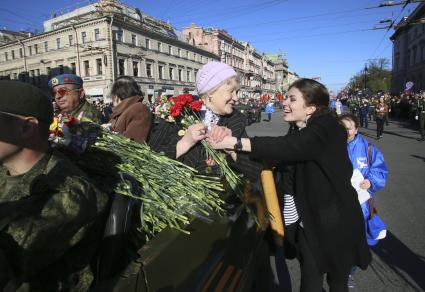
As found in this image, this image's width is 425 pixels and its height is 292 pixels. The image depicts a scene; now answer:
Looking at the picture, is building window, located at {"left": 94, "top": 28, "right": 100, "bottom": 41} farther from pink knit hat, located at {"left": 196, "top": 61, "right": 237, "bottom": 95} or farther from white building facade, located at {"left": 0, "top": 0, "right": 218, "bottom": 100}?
pink knit hat, located at {"left": 196, "top": 61, "right": 237, "bottom": 95}

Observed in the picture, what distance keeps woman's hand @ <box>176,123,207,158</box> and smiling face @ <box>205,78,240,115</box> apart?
1.03ft

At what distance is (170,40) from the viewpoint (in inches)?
2030

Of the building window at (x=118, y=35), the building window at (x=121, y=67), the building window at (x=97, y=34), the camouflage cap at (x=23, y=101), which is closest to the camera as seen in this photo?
the camouflage cap at (x=23, y=101)

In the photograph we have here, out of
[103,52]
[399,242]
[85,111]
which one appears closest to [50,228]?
[85,111]

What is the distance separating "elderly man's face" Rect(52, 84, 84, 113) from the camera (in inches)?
129

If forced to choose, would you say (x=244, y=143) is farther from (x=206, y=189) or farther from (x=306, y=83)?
(x=306, y=83)

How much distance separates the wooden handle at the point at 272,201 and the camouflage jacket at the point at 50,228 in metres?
1.57

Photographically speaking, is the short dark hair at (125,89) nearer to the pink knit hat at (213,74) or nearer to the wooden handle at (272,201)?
the pink knit hat at (213,74)

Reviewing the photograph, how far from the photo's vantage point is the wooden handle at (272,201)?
8.39 feet

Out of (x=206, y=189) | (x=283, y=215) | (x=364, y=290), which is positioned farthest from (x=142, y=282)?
(x=364, y=290)

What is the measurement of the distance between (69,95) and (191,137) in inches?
72.9

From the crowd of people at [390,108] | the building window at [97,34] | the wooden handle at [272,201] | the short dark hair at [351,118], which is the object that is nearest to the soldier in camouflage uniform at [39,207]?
the wooden handle at [272,201]

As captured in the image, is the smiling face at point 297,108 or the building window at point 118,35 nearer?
the smiling face at point 297,108

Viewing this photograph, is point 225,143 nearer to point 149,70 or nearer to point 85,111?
point 85,111
